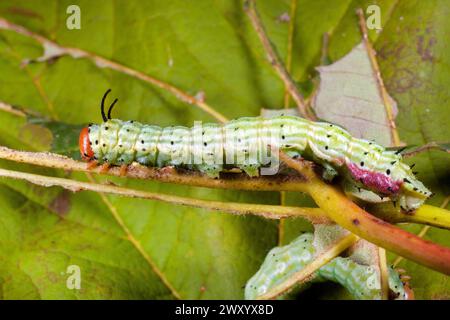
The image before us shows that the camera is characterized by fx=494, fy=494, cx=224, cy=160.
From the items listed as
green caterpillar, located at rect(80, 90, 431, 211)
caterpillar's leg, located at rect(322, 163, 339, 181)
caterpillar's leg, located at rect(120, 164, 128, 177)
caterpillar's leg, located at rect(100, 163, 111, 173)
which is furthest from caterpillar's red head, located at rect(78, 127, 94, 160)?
caterpillar's leg, located at rect(322, 163, 339, 181)

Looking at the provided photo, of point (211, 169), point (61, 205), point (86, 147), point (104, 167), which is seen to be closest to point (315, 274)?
point (211, 169)

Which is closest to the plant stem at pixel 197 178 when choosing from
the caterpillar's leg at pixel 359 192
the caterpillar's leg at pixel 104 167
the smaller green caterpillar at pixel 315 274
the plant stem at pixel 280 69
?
the caterpillar's leg at pixel 104 167

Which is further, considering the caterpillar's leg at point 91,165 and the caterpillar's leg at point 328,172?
the caterpillar's leg at point 91,165

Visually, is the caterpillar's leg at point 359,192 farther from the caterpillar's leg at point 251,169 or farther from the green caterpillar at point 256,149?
the caterpillar's leg at point 251,169

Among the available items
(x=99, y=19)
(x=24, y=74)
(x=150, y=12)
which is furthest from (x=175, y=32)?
(x=24, y=74)

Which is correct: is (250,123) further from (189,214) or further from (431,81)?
(431,81)

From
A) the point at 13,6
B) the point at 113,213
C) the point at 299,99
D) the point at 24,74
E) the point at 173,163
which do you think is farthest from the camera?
the point at 13,6
